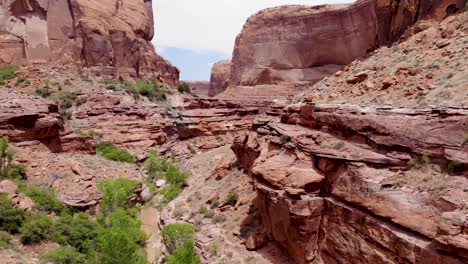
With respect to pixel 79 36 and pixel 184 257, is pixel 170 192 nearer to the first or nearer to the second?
pixel 184 257

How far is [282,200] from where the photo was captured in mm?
13742

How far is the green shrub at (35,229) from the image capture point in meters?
16.5

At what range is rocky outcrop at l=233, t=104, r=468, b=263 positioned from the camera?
A: 380 inches

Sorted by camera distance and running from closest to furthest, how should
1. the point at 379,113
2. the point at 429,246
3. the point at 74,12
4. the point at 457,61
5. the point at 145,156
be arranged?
1. the point at 429,246
2. the point at 379,113
3. the point at 457,61
4. the point at 145,156
5. the point at 74,12

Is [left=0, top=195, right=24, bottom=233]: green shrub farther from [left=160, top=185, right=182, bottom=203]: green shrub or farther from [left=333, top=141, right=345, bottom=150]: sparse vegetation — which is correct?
[left=333, top=141, right=345, bottom=150]: sparse vegetation

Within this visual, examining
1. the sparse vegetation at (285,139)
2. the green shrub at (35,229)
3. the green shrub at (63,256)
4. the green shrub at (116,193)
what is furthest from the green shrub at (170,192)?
the sparse vegetation at (285,139)

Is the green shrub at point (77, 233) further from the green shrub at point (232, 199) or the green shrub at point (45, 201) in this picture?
the green shrub at point (232, 199)

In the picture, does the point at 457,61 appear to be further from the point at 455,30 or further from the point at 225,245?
the point at 225,245

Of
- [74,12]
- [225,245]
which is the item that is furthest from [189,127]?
[225,245]

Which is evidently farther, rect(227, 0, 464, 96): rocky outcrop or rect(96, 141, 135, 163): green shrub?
rect(227, 0, 464, 96): rocky outcrop

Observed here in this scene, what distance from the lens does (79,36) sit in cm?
3812

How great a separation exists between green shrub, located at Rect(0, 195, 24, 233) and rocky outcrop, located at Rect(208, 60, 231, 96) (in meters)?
53.4

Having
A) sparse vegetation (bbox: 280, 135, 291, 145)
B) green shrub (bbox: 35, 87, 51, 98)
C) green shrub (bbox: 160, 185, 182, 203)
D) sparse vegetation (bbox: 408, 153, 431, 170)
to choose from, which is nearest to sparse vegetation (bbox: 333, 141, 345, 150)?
sparse vegetation (bbox: 408, 153, 431, 170)

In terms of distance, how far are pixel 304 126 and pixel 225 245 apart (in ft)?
22.3
